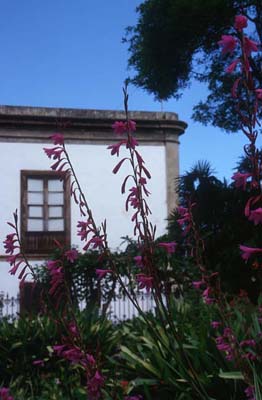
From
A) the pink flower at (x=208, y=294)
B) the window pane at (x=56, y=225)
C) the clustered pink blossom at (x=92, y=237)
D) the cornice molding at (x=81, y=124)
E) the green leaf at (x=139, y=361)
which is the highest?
the cornice molding at (x=81, y=124)

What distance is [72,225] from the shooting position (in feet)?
61.5

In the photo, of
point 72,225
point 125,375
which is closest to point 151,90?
point 72,225

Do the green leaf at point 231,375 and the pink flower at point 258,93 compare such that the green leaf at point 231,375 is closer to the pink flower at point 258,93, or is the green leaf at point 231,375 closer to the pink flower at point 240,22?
the pink flower at point 258,93

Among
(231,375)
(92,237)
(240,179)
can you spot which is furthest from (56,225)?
(240,179)

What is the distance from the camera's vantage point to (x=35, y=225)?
19000 mm

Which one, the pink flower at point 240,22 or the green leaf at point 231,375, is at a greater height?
the pink flower at point 240,22

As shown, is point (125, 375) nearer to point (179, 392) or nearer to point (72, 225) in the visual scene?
point (179, 392)

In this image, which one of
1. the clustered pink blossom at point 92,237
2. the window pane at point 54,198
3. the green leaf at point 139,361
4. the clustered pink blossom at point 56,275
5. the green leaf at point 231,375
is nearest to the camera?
the clustered pink blossom at point 92,237

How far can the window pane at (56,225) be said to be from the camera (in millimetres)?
18875

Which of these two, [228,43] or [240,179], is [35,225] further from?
[228,43]

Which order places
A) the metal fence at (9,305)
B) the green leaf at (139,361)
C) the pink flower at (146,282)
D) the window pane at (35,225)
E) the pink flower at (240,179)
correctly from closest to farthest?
the pink flower at (240,179) < the pink flower at (146,282) < the green leaf at (139,361) < the metal fence at (9,305) < the window pane at (35,225)

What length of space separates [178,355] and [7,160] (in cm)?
1618

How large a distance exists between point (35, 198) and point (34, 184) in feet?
1.27

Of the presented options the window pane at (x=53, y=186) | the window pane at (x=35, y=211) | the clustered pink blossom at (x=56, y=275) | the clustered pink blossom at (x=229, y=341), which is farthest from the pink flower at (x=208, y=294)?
the window pane at (x=53, y=186)
